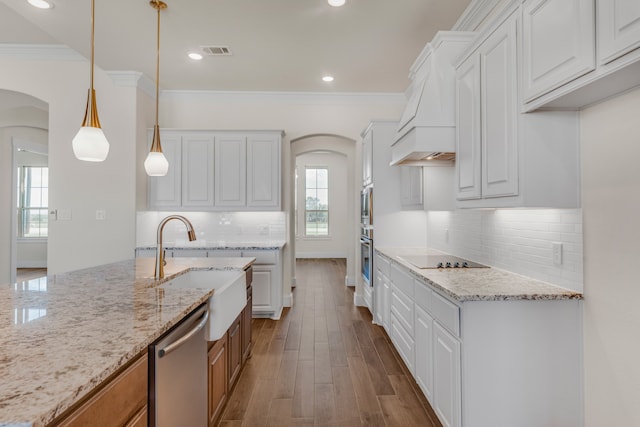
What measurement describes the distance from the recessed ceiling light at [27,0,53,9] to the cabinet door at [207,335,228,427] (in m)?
3.02

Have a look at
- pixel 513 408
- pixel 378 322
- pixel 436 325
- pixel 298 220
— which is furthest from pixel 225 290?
pixel 298 220

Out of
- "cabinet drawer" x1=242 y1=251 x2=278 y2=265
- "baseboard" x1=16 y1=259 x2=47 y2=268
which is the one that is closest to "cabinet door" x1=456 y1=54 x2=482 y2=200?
"cabinet drawer" x1=242 y1=251 x2=278 y2=265

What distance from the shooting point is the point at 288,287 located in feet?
15.8

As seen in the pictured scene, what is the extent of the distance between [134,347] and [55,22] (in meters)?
3.44

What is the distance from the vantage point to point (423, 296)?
2.31 m

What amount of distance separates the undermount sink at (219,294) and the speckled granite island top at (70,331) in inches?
4.7

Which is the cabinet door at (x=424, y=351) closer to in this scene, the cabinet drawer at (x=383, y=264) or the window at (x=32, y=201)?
the cabinet drawer at (x=383, y=264)

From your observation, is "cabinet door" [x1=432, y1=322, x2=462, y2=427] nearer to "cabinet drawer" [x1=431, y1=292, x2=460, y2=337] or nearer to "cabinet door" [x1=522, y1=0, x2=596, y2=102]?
"cabinet drawer" [x1=431, y1=292, x2=460, y2=337]

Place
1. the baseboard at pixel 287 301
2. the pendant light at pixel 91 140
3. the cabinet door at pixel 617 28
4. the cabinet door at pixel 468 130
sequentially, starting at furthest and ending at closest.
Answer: the baseboard at pixel 287 301
the cabinet door at pixel 468 130
the pendant light at pixel 91 140
the cabinet door at pixel 617 28

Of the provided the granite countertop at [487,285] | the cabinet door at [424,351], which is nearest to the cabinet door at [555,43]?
the granite countertop at [487,285]

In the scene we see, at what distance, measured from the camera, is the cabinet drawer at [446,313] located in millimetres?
1778

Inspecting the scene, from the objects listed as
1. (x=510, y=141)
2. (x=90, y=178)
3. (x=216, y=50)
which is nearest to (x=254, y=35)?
(x=216, y=50)

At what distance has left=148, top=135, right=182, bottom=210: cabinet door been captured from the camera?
446cm

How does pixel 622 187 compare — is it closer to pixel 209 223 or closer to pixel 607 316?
pixel 607 316
